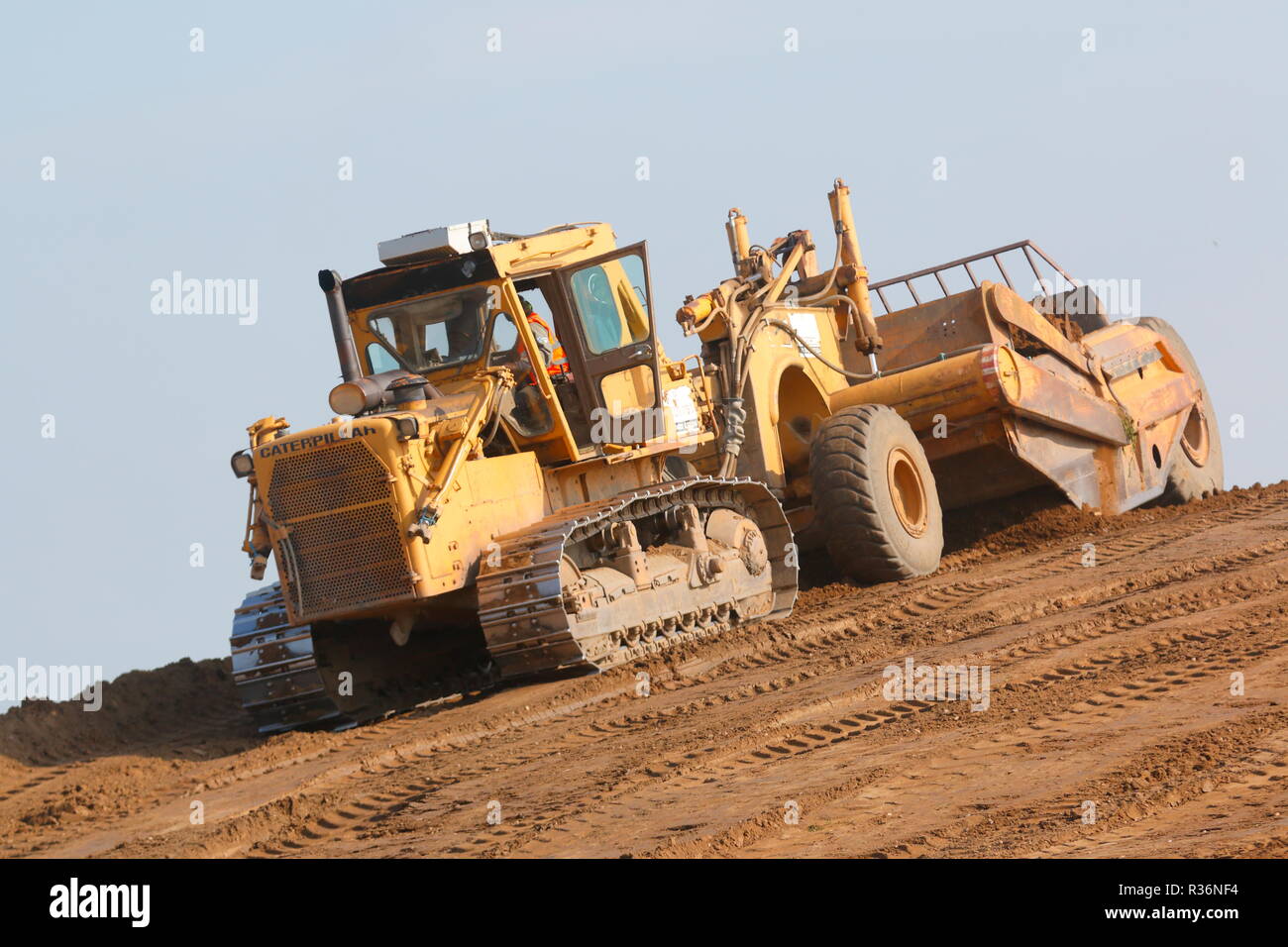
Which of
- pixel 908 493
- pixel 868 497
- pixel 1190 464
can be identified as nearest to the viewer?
pixel 868 497

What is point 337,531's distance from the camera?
9977 mm

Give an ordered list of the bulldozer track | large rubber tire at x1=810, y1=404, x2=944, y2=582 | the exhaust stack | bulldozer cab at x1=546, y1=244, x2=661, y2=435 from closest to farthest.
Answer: the bulldozer track → the exhaust stack → bulldozer cab at x1=546, y1=244, x2=661, y2=435 → large rubber tire at x1=810, y1=404, x2=944, y2=582

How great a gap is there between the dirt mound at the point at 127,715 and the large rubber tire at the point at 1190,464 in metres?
9.70

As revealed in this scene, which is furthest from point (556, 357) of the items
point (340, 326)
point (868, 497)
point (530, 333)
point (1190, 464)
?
point (1190, 464)

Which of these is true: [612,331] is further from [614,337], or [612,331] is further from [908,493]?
[908,493]

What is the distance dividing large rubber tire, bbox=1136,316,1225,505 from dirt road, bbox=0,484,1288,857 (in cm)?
401

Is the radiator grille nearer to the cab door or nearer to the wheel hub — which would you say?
the cab door

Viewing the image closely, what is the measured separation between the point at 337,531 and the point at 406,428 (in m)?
0.80

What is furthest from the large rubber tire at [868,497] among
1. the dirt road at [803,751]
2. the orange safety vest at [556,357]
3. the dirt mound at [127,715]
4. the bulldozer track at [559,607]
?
the dirt mound at [127,715]

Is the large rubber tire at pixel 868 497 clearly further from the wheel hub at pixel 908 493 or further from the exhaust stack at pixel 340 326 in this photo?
the exhaust stack at pixel 340 326

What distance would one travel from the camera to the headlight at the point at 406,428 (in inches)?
385

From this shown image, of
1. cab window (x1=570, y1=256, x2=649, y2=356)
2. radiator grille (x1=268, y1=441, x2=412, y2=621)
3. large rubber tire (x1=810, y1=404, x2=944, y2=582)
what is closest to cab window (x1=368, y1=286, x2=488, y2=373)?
cab window (x1=570, y1=256, x2=649, y2=356)

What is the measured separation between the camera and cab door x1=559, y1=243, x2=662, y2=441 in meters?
11.5
